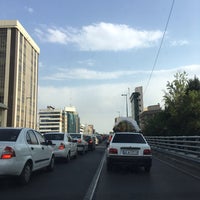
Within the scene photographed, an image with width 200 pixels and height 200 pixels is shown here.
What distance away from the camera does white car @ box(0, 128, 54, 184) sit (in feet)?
27.3

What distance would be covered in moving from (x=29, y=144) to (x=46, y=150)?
6.10 feet

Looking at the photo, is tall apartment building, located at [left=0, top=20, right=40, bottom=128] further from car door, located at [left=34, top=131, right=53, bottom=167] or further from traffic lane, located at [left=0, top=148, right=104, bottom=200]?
traffic lane, located at [left=0, top=148, right=104, bottom=200]

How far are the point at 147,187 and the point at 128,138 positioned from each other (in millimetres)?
4294

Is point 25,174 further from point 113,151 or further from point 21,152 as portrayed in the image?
point 113,151

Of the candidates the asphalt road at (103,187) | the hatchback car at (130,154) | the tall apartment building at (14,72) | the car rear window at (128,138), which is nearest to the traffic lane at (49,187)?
the asphalt road at (103,187)

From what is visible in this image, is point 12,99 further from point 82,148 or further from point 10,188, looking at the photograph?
point 10,188

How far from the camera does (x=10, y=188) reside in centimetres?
845

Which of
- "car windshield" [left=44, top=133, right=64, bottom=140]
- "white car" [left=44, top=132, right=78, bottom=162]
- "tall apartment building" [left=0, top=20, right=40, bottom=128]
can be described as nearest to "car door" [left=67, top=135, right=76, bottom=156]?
"white car" [left=44, top=132, right=78, bottom=162]

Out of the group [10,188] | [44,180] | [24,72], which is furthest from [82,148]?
[24,72]

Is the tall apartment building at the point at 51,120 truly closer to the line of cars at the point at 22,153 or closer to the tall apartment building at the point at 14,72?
the tall apartment building at the point at 14,72

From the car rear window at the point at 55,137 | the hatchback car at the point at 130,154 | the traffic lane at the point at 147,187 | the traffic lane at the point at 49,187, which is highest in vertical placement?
the car rear window at the point at 55,137

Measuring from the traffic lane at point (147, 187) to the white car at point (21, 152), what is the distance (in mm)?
2073

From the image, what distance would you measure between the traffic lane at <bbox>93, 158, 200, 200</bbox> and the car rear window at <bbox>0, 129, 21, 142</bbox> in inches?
107

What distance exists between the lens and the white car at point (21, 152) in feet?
27.3
